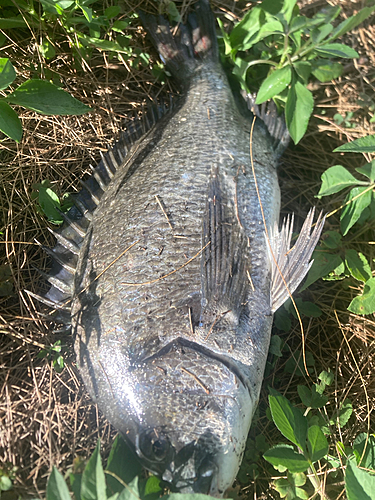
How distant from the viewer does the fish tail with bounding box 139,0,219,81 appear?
2.90 metres

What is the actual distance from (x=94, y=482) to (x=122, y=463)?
365 millimetres

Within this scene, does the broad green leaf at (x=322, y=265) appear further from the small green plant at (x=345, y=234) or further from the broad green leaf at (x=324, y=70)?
the broad green leaf at (x=324, y=70)

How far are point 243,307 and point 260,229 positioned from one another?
556mm

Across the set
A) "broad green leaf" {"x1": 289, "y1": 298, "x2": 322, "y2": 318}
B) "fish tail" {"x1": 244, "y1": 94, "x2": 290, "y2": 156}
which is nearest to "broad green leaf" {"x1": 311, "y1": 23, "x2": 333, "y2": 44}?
"fish tail" {"x1": 244, "y1": 94, "x2": 290, "y2": 156}

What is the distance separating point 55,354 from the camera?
8.16ft

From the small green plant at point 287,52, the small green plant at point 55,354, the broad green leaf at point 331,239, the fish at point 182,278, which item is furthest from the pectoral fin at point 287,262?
the small green plant at point 55,354

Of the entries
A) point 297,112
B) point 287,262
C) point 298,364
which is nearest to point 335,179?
point 297,112

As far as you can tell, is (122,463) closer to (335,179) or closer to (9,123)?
(9,123)

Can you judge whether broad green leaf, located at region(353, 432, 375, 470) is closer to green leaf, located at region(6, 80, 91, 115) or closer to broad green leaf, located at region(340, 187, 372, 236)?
broad green leaf, located at region(340, 187, 372, 236)

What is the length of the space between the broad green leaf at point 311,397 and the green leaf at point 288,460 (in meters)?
0.47

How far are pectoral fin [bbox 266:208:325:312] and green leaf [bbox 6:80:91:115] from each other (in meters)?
1.44

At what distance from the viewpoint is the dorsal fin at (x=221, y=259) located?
6.85 feet

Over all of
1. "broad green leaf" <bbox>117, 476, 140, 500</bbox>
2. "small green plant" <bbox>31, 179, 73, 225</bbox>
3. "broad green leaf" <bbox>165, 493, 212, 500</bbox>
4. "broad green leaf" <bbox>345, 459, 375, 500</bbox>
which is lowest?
"broad green leaf" <bbox>345, 459, 375, 500</bbox>

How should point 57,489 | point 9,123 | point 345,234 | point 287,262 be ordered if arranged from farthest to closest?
point 345,234 < point 287,262 < point 9,123 < point 57,489
